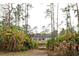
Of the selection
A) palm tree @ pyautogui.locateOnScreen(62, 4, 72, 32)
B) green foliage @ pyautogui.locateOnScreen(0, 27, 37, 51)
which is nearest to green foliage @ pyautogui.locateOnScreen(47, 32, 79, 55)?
palm tree @ pyautogui.locateOnScreen(62, 4, 72, 32)

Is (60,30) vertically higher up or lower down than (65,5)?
lower down

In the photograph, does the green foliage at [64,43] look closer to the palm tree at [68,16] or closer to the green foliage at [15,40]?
the palm tree at [68,16]

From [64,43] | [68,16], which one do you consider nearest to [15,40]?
[64,43]

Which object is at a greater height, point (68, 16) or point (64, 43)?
point (68, 16)

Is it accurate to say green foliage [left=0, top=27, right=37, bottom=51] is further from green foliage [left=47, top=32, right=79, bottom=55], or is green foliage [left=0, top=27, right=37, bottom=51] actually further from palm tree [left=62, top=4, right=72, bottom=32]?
palm tree [left=62, top=4, right=72, bottom=32]

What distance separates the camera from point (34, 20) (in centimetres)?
292

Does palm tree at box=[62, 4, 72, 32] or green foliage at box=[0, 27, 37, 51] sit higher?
palm tree at box=[62, 4, 72, 32]

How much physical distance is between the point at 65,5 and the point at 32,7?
405 mm

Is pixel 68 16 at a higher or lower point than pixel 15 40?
higher

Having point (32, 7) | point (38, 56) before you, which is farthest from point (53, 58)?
point (32, 7)

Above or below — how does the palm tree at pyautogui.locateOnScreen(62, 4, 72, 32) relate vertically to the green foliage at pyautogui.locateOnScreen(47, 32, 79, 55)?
above

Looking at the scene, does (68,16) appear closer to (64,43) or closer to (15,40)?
(64,43)

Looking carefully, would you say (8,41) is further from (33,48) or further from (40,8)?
(40,8)

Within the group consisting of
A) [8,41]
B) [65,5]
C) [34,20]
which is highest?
[65,5]
